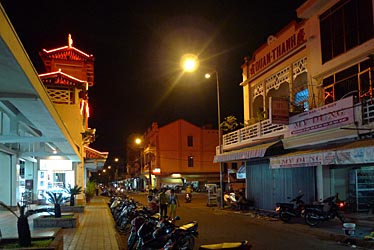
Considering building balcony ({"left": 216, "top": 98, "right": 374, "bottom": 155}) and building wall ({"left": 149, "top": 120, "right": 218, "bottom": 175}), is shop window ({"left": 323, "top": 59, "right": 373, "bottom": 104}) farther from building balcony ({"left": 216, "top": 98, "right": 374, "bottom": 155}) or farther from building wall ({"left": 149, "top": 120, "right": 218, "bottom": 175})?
building wall ({"left": 149, "top": 120, "right": 218, "bottom": 175})

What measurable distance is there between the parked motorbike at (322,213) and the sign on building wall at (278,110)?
4.11 meters

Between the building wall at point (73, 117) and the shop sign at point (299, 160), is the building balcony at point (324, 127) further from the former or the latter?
the building wall at point (73, 117)

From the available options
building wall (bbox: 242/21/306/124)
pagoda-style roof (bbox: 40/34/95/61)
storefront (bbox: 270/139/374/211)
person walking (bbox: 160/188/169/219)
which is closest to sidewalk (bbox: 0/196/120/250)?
person walking (bbox: 160/188/169/219)

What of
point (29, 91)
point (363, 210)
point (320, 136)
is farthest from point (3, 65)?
point (363, 210)

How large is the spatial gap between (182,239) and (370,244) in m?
6.19

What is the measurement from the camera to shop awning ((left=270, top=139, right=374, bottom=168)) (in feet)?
47.7

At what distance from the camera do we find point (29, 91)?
30.3 feet

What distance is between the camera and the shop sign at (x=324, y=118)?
1616cm

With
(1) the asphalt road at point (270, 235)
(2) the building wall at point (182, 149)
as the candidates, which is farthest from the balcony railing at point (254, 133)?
(2) the building wall at point (182, 149)

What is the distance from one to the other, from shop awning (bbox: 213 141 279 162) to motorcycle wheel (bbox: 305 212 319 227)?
4763 mm

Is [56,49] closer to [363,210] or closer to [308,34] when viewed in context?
[308,34]

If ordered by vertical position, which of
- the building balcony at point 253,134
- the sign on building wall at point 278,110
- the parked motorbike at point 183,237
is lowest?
the parked motorbike at point 183,237

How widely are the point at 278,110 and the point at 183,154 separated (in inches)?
2009

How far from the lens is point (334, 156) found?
16094 millimetres
